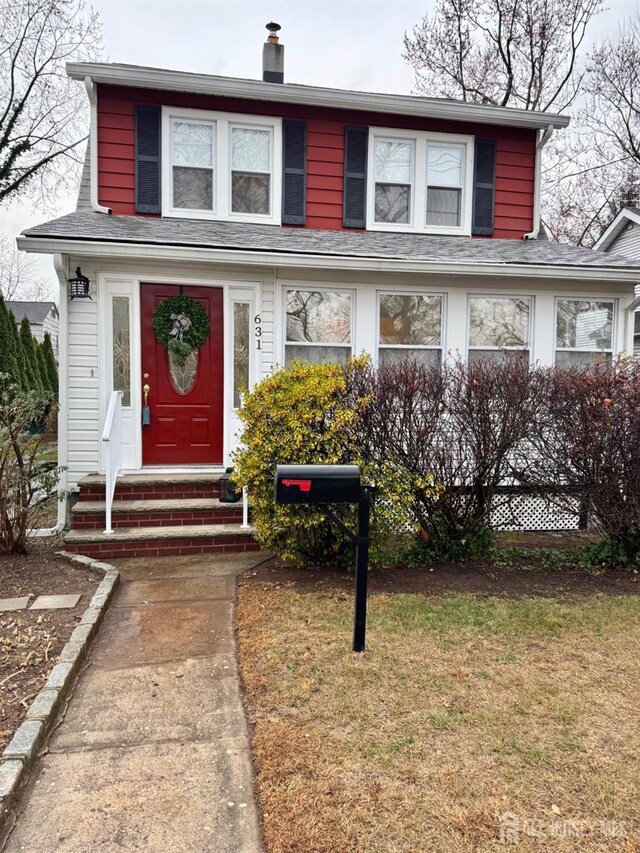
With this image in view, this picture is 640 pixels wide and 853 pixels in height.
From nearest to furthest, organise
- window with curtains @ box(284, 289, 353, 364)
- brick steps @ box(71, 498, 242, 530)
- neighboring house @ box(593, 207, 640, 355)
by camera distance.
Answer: brick steps @ box(71, 498, 242, 530)
window with curtains @ box(284, 289, 353, 364)
neighboring house @ box(593, 207, 640, 355)

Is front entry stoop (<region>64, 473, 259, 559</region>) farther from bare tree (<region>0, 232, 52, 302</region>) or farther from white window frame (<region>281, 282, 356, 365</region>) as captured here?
bare tree (<region>0, 232, 52, 302</region>)

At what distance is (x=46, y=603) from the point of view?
4.30 metres

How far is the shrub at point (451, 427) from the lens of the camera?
5.02 meters

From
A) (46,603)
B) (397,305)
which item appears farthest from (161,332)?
(46,603)

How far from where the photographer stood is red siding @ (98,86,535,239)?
24.5 feet

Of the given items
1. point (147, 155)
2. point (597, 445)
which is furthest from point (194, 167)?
point (597, 445)

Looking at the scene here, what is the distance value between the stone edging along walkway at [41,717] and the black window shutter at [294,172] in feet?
19.1

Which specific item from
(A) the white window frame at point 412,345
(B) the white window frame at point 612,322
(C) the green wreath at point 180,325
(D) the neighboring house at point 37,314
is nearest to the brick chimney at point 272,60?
(A) the white window frame at point 412,345

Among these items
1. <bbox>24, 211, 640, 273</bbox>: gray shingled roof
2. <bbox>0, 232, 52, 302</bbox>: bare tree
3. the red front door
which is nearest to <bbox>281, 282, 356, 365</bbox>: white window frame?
<bbox>24, 211, 640, 273</bbox>: gray shingled roof

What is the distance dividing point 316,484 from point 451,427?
2.22 m

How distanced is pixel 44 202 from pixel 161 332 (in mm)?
14848

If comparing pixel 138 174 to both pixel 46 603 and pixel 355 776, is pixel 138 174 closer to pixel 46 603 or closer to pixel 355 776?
pixel 46 603

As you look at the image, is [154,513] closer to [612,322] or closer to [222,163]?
[222,163]

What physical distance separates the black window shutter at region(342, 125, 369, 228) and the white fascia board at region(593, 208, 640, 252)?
949 cm
